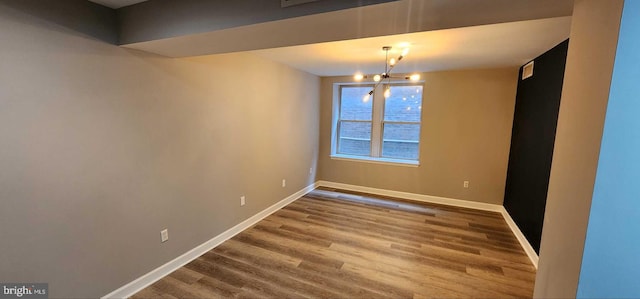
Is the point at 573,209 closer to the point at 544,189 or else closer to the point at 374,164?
the point at 544,189

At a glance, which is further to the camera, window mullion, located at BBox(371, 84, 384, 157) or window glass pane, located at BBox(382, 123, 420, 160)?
window mullion, located at BBox(371, 84, 384, 157)

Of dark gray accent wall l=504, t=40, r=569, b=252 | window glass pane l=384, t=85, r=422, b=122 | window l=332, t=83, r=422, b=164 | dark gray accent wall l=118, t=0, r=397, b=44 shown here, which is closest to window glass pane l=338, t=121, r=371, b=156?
window l=332, t=83, r=422, b=164

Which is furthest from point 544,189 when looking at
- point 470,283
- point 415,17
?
point 415,17

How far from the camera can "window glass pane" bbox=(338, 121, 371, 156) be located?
5.39 m

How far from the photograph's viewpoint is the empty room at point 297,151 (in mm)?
979

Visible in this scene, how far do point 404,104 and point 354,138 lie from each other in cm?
122

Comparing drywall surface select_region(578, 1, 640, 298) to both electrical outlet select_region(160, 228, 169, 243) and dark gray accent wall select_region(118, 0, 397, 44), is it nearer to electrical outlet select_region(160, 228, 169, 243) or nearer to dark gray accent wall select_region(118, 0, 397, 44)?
dark gray accent wall select_region(118, 0, 397, 44)

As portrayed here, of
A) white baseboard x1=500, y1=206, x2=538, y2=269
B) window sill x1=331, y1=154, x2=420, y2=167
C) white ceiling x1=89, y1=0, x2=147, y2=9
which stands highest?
white ceiling x1=89, y1=0, x2=147, y2=9

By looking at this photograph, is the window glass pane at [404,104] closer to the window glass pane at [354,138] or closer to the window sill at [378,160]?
the window glass pane at [354,138]

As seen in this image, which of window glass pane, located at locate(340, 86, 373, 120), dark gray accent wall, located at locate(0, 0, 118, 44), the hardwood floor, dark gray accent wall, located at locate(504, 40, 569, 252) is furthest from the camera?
window glass pane, located at locate(340, 86, 373, 120)

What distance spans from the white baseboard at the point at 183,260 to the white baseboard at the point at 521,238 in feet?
10.8

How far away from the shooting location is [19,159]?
1568mm

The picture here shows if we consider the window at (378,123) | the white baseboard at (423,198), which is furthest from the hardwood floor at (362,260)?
the window at (378,123)

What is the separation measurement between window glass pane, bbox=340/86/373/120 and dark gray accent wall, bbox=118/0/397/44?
3.98 metres
